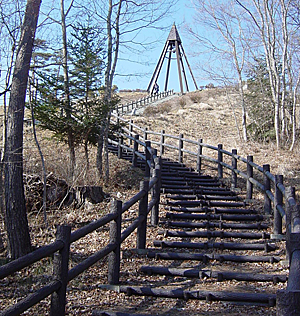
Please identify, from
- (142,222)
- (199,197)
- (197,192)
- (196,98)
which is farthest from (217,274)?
(196,98)

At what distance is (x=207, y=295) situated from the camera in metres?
4.69

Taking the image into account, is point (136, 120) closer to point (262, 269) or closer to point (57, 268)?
point (262, 269)

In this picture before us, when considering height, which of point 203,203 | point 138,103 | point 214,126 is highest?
point 138,103

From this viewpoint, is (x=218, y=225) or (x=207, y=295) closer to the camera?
(x=207, y=295)

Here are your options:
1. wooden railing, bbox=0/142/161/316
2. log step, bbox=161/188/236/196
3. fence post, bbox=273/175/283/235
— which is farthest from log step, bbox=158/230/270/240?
log step, bbox=161/188/236/196

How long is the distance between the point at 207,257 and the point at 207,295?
1.60 metres

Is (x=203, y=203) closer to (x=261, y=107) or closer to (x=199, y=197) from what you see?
(x=199, y=197)

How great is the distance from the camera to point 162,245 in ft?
23.0

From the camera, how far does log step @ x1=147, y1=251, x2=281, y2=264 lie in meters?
6.14

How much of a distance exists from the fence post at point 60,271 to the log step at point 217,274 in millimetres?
2096

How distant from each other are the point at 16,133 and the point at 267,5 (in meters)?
14.3

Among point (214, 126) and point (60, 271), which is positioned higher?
point (214, 126)

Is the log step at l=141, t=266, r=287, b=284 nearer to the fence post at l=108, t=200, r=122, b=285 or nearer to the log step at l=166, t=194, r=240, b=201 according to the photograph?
the fence post at l=108, t=200, r=122, b=285

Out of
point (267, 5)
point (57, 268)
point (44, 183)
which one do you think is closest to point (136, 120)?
point (267, 5)
